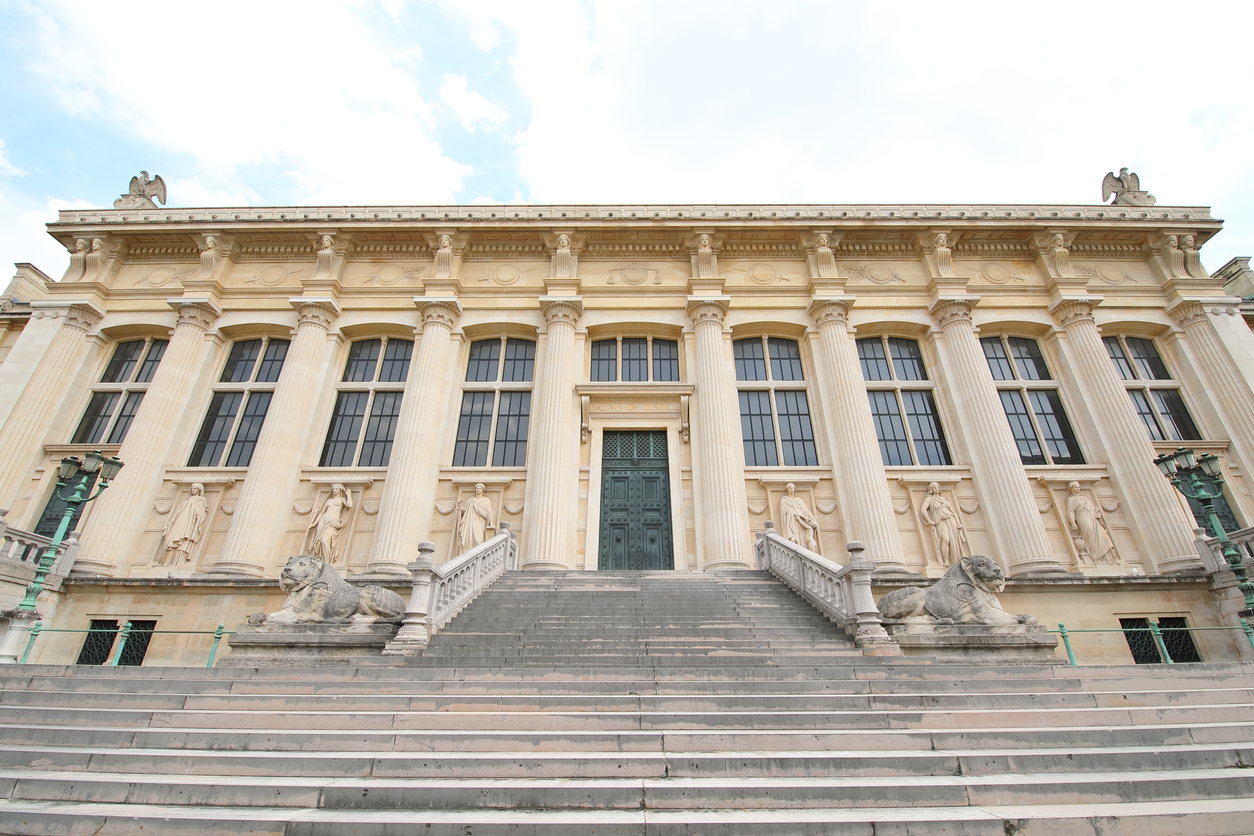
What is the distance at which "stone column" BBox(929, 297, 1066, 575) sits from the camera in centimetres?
1378

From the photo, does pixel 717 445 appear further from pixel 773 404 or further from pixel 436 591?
pixel 436 591

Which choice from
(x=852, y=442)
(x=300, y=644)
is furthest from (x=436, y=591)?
(x=852, y=442)

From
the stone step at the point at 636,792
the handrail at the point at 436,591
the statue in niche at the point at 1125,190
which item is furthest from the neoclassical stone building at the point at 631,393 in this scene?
the stone step at the point at 636,792

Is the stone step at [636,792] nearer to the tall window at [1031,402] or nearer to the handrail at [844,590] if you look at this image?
the handrail at [844,590]

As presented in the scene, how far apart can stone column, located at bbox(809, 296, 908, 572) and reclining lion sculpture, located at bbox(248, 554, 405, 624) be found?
35.2 feet

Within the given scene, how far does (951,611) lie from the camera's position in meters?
9.15

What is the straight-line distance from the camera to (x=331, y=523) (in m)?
14.4

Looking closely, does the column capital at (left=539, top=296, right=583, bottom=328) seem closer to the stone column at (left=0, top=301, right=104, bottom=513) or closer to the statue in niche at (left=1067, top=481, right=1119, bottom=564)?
the stone column at (left=0, top=301, right=104, bottom=513)

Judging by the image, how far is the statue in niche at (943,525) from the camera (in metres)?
14.2

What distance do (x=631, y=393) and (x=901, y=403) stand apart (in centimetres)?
793

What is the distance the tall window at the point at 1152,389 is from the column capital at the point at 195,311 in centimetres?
2706

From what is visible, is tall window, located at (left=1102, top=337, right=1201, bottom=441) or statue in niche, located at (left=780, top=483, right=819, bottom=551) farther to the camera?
tall window, located at (left=1102, top=337, right=1201, bottom=441)

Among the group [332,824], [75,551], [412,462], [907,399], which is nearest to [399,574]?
[412,462]

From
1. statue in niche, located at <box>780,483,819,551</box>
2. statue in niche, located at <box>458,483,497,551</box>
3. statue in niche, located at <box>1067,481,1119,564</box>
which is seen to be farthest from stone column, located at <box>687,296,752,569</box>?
statue in niche, located at <box>1067,481,1119,564</box>
